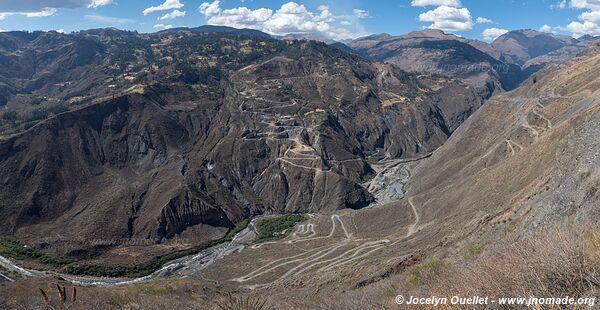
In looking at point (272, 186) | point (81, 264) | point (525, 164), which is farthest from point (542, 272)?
point (272, 186)

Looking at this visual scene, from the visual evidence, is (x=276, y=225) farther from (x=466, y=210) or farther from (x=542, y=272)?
(x=542, y=272)

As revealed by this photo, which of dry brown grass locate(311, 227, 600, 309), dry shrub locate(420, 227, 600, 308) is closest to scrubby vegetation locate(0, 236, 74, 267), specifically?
dry brown grass locate(311, 227, 600, 309)

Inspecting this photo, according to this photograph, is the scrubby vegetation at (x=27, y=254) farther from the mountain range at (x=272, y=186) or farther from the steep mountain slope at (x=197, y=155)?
the steep mountain slope at (x=197, y=155)

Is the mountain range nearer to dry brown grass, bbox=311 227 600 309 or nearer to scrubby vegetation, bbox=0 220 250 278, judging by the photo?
scrubby vegetation, bbox=0 220 250 278

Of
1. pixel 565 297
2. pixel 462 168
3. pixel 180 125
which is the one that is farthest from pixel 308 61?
pixel 565 297

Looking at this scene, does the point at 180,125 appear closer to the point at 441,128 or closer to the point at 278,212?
the point at 278,212

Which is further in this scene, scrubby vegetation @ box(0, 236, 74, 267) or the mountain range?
scrubby vegetation @ box(0, 236, 74, 267)
